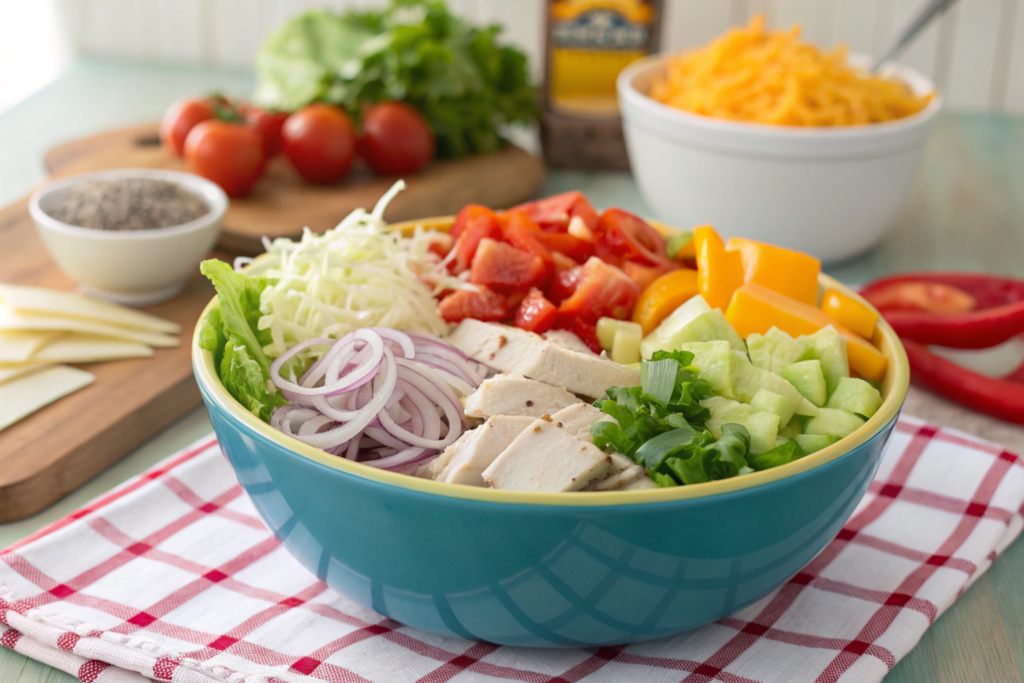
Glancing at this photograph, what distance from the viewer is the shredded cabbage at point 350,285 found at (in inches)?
58.1

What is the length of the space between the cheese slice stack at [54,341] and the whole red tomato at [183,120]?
3.16 feet

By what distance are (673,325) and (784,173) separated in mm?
1049

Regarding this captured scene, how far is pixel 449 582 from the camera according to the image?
3.75 feet

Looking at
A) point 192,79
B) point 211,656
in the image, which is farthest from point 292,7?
point 211,656

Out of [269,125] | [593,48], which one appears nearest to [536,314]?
[269,125]

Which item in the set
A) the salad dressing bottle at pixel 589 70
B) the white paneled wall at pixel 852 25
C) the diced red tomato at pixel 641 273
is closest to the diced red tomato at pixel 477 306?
the diced red tomato at pixel 641 273

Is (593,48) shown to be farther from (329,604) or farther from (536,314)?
(329,604)

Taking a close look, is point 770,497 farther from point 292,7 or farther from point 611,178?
point 292,7

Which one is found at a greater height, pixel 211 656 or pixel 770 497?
pixel 770 497

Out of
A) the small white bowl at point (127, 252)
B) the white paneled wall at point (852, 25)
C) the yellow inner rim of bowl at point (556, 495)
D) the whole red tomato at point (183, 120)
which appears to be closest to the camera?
the yellow inner rim of bowl at point (556, 495)

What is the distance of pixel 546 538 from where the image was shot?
3.51 feet

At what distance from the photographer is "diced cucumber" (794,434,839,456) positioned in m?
1.23

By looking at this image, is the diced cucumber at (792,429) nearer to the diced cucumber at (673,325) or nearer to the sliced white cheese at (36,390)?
the diced cucumber at (673,325)

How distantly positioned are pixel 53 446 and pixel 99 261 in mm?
603
